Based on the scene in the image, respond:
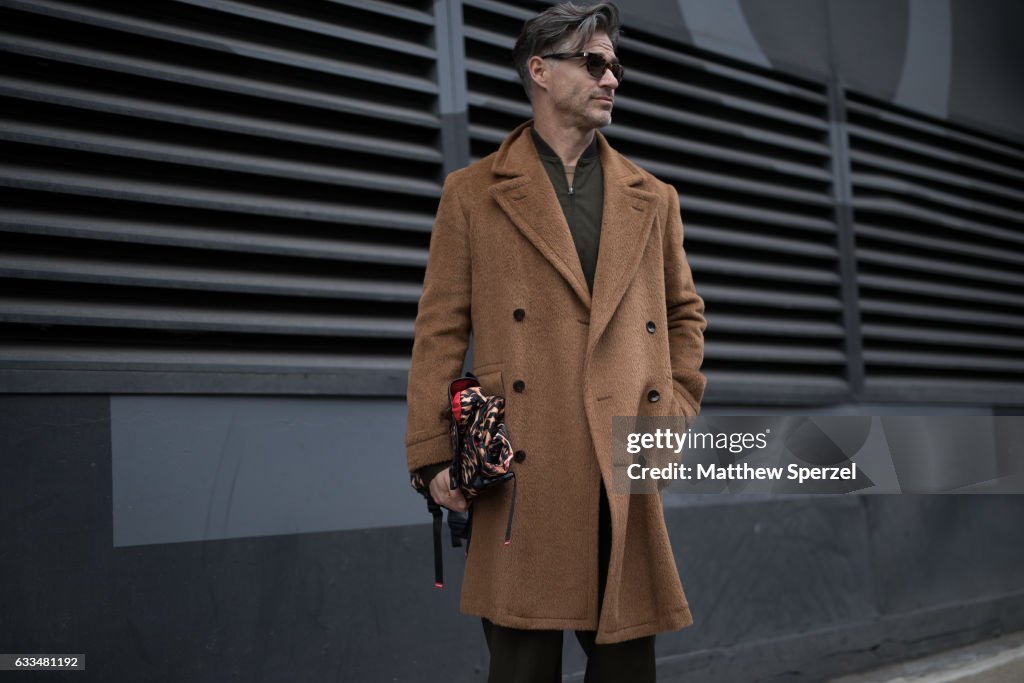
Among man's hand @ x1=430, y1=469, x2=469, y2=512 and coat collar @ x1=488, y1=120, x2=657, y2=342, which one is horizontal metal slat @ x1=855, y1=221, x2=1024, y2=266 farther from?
man's hand @ x1=430, y1=469, x2=469, y2=512

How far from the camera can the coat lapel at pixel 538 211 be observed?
2609 millimetres

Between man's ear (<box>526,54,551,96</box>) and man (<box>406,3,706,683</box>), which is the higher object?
man's ear (<box>526,54,551,96</box>)

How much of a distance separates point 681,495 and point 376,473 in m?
1.72

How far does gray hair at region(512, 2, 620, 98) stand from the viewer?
272 cm

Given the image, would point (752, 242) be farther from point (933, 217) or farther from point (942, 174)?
point (942, 174)

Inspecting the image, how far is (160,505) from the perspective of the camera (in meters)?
3.42

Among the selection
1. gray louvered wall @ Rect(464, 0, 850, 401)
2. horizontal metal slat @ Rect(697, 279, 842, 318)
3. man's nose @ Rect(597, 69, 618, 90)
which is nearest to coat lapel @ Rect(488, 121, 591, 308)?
man's nose @ Rect(597, 69, 618, 90)

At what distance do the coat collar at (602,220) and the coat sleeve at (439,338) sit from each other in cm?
17

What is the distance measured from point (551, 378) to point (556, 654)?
2.41 ft

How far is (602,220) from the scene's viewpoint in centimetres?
271

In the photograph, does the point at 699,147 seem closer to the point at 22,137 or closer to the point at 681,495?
the point at 681,495

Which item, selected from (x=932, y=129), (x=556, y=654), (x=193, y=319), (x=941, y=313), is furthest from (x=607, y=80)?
(x=932, y=129)

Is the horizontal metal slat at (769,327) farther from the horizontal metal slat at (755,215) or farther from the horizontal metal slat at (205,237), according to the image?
the horizontal metal slat at (205,237)

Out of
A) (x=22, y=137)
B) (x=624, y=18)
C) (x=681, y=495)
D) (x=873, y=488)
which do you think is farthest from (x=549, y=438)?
(x=873, y=488)
